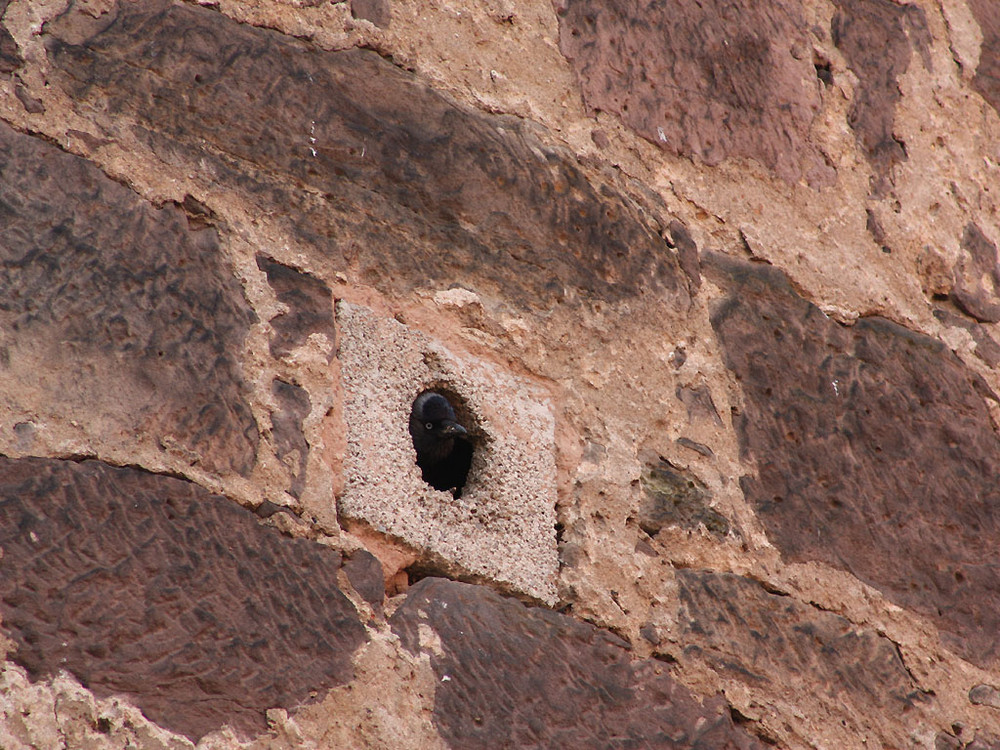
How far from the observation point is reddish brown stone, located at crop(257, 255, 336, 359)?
4.91 ft

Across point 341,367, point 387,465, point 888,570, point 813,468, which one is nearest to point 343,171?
point 341,367

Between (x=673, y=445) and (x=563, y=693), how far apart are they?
16.9 inches

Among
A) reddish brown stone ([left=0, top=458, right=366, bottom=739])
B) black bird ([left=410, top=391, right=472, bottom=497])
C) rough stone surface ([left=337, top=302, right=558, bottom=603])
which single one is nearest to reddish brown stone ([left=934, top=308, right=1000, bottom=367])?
rough stone surface ([left=337, top=302, right=558, bottom=603])

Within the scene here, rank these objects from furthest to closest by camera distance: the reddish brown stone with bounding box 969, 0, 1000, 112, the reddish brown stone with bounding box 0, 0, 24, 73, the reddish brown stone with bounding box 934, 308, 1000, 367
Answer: the reddish brown stone with bounding box 969, 0, 1000, 112, the reddish brown stone with bounding box 934, 308, 1000, 367, the reddish brown stone with bounding box 0, 0, 24, 73

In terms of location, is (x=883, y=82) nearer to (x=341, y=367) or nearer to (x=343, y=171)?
(x=343, y=171)

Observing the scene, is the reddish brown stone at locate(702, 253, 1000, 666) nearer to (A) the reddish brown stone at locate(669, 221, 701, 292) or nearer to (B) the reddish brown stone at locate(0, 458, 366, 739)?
(A) the reddish brown stone at locate(669, 221, 701, 292)

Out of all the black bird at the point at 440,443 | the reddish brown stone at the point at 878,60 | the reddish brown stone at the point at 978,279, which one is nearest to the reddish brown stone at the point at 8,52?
the black bird at the point at 440,443

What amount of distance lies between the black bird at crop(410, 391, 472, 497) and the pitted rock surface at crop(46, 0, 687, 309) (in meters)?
0.16

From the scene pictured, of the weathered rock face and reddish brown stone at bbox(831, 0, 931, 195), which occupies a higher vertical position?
reddish brown stone at bbox(831, 0, 931, 195)

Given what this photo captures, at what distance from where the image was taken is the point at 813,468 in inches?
77.1

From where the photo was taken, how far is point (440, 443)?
169 cm

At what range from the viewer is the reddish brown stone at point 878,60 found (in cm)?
228

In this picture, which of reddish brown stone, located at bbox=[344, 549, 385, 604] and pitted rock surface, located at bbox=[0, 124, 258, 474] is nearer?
pitted rock surface, located at bbox=[0, 124, 258, 474]

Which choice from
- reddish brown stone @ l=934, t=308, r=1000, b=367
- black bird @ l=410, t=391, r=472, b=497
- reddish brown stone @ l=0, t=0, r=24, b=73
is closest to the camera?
reddish brown stone @ l=0, t=0, r=24, b=73
